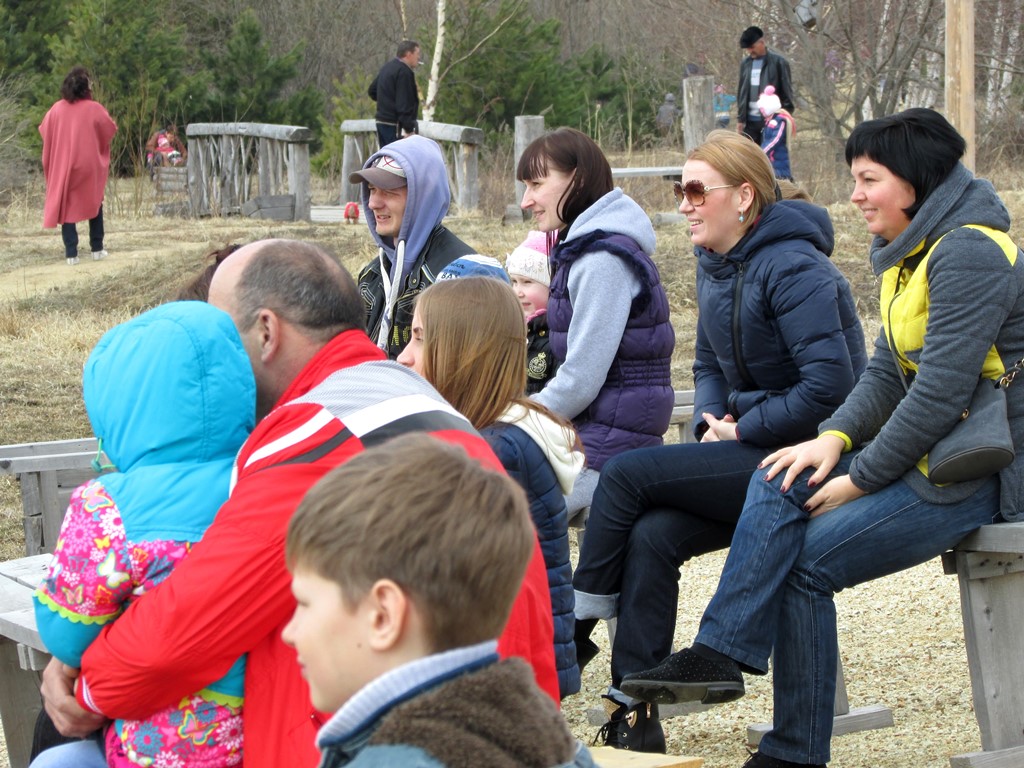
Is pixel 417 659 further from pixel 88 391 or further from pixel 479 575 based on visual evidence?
pixel 88 391

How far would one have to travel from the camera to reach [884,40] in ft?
66.1

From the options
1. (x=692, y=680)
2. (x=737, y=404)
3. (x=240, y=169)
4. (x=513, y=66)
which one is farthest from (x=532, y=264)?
(x=513, y=66)

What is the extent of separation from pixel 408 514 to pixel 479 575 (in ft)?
0.34

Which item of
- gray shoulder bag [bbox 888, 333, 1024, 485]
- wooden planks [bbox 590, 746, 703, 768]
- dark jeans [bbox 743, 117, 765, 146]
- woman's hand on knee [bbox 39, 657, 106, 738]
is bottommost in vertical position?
wooden planks [bbox 590, 746, 703, 768]

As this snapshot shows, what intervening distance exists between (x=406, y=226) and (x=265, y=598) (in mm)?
2461

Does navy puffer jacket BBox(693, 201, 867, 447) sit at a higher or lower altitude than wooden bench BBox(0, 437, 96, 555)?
higher

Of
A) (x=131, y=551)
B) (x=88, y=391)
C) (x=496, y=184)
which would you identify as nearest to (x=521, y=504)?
(x=131, y=551)

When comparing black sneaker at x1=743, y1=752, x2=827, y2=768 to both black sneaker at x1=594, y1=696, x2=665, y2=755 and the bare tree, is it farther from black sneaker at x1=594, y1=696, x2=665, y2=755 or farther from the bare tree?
the bare tree

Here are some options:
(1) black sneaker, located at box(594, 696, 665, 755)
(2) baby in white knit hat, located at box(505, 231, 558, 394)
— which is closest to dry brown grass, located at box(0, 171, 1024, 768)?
(1) black sneaker, located at box(594, 696, 665, 755)

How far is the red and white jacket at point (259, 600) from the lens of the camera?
2053 millimetres

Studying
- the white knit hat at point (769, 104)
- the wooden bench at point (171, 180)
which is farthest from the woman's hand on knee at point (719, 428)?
the wooden bench at point (171, 180)

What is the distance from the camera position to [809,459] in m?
3.32

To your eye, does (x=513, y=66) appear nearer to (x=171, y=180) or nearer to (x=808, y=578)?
(x=171, y=180)

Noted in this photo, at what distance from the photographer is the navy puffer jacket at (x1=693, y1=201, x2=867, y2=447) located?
11.8ft
